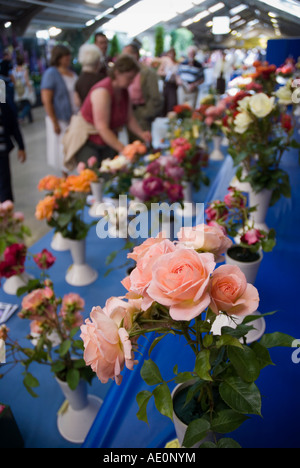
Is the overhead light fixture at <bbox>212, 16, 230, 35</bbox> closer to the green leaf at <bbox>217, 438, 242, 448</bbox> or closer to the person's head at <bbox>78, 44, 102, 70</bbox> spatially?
the green leaf at <bbox>217, 438, 242, 448</bbox>

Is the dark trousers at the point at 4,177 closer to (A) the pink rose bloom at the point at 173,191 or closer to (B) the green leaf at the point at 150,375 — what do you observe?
(A) the pink rose bloom at the point at 173,191

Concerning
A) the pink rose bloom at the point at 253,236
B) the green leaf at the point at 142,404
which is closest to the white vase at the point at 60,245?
the pink rose bloom at the point at 253,236

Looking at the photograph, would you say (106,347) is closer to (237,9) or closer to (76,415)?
(237,9)

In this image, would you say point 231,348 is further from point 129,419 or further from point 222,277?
point 129,419

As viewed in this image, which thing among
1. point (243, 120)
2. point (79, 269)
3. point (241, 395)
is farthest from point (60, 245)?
point (241, 395)

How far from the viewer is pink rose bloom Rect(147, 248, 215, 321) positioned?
304 mm

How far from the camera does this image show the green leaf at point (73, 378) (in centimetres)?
72

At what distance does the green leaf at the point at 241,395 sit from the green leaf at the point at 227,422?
0.04 metres

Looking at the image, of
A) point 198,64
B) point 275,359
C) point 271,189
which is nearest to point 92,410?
point 275,359

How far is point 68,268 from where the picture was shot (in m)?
1.29

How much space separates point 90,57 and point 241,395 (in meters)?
1.86

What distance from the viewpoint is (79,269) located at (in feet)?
4.03

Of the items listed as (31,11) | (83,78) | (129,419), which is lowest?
(129,419)

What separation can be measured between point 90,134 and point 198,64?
2.13 m
